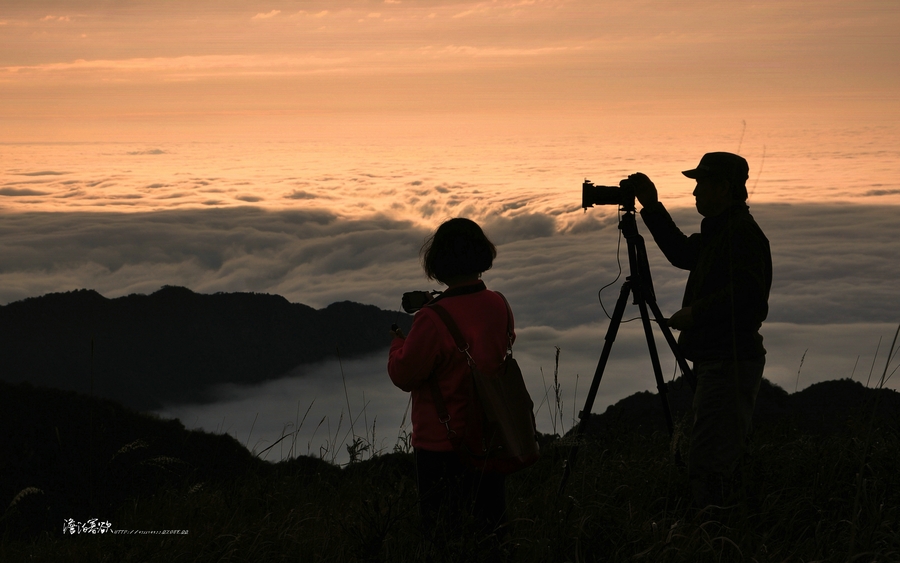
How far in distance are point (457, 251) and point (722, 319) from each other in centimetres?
168

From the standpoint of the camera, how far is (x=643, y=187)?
4.35 meters

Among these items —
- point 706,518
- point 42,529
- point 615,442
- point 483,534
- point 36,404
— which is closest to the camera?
point 483,534

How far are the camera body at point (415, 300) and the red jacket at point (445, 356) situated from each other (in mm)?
102

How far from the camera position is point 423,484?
10.5 feet

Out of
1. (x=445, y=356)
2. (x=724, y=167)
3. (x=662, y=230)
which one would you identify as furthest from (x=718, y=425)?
(x=445, y=356)

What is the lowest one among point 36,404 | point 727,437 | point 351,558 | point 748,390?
point 36,404

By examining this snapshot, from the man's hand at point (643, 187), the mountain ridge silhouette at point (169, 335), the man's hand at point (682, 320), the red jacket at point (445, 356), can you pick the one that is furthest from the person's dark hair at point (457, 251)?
the mountain ridge silhouette at point (169, 335)

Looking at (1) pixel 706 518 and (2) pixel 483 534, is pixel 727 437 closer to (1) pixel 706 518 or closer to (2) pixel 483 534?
(1) pixel 706 518

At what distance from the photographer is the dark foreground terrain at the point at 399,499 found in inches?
123

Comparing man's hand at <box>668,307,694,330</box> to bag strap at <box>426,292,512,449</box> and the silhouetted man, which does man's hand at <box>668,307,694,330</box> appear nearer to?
the silhouetted man

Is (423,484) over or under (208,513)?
over

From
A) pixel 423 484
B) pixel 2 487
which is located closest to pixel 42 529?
pixel 2 487

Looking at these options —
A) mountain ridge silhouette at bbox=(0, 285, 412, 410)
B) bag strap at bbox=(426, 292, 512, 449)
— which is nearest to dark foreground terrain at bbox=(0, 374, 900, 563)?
bag strap at bbox=(426, 292, 512, 449)

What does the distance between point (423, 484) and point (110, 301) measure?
78.4 meters
